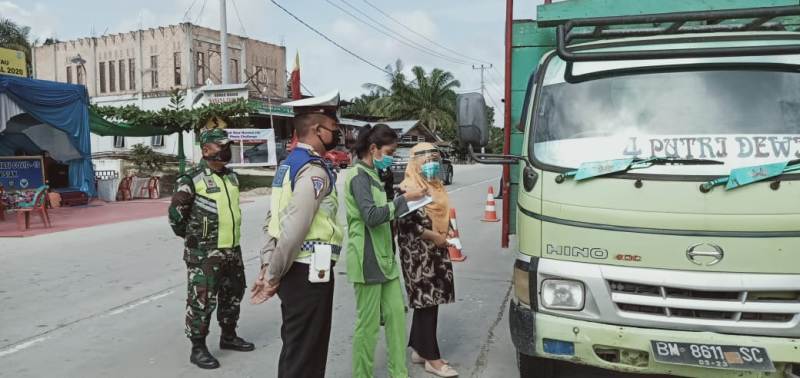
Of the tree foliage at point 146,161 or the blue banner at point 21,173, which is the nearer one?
the blue banner at point 21,173

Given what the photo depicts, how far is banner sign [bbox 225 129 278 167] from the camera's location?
69.8 feet

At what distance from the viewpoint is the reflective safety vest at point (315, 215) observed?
3.02 m

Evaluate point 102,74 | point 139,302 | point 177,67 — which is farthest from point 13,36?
point 139,302

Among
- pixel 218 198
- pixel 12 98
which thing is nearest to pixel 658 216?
pixel 218 198

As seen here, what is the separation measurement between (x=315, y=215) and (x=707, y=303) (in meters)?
1.96

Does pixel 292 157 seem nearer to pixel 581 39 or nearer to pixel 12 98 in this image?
pixel 581 39

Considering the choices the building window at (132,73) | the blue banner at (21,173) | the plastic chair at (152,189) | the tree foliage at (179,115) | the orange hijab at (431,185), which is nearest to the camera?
the orange hijab at (431,185)

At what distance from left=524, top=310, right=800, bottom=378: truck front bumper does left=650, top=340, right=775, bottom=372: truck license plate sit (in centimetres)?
2

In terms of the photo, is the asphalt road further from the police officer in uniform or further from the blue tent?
the blue tent

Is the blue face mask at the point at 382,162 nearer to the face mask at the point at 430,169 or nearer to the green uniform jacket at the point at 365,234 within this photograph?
the green uniform jacket at the point at 365,234

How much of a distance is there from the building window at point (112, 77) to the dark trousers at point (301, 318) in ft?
126

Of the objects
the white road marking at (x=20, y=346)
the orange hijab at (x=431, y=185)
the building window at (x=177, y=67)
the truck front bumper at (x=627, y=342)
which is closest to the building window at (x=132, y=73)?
the building window at (x=177, y=67)

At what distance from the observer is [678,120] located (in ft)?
11.2

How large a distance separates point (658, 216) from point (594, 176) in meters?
0.38
